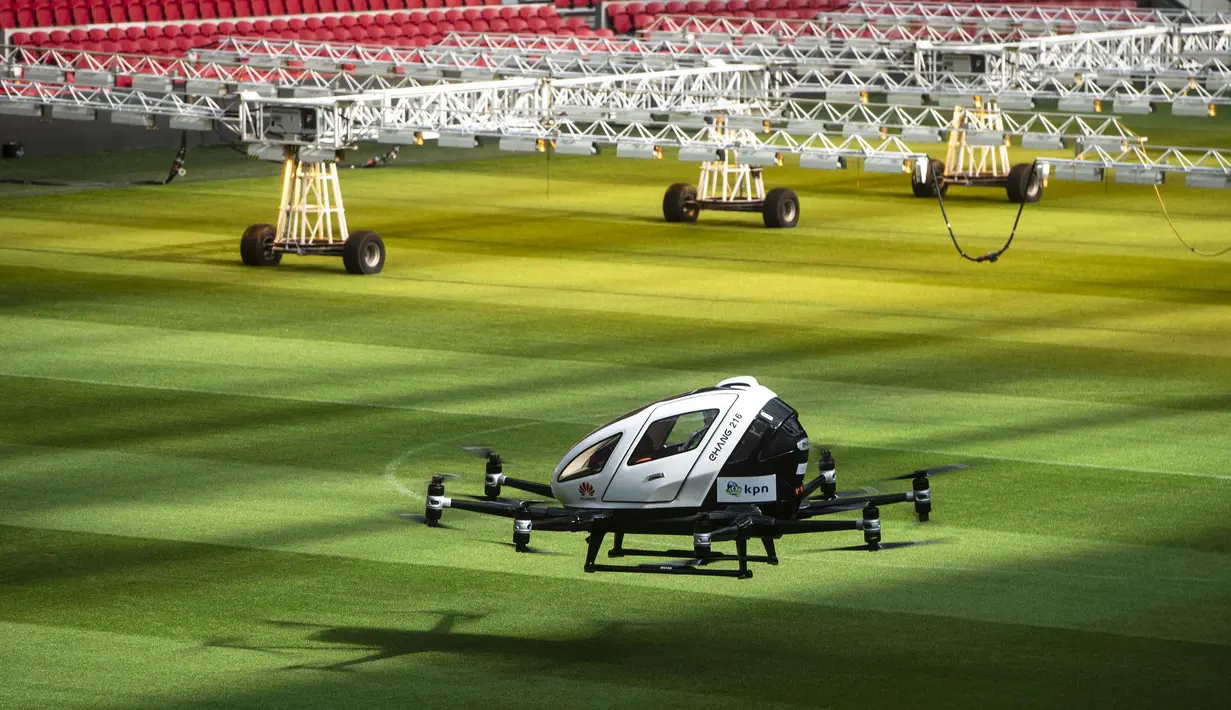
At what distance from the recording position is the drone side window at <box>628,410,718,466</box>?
15188mm

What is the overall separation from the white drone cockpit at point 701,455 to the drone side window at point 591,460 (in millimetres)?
10

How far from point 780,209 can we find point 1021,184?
6.18 m

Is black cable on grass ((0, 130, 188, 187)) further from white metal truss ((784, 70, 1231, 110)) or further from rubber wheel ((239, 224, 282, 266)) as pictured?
white metal truss ((784, 70, 1231, 110))

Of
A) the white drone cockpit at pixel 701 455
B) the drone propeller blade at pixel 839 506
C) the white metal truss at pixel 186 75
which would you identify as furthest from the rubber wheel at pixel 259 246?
the drone propeller blade at pixel 839 506

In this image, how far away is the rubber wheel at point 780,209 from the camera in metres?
36.5

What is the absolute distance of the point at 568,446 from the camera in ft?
67.0

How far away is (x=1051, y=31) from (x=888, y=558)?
34541mm

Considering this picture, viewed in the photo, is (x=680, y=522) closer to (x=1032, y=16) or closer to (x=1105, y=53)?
(x=1105, y=53)

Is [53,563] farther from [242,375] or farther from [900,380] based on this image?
[900,380]

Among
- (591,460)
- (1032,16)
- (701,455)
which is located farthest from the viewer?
(1032,16)

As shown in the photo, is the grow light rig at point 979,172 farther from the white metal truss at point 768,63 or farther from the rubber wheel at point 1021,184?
the white metal truss at point 768,63

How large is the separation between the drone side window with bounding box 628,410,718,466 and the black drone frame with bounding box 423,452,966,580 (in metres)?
0.41

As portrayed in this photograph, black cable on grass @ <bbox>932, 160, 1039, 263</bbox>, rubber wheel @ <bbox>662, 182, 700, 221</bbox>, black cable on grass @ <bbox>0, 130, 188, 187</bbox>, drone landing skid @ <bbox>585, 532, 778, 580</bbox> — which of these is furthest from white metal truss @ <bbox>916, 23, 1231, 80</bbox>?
drone landing skid @ <bbox>585, 532, 778, 580</bbox>

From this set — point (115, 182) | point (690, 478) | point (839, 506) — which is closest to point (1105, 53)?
point (115, 182)
